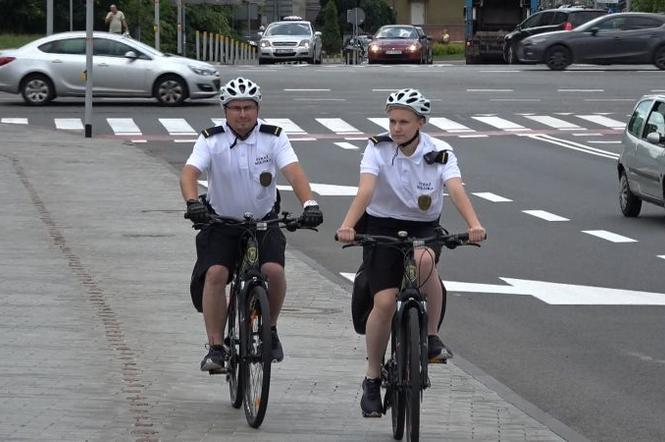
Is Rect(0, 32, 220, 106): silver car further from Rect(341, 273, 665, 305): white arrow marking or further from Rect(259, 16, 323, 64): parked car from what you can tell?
Rect(341, 273, 665, 305): white arrow marking

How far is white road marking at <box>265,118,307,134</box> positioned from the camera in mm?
33850

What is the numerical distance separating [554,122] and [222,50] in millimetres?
30215

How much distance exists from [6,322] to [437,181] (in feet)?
13.7

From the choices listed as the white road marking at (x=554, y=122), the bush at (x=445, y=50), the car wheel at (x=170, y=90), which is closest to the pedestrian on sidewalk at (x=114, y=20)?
the car wheel at (x=170, y=90)

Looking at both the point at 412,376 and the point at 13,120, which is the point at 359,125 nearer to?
the point at 13,120

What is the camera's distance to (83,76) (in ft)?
122

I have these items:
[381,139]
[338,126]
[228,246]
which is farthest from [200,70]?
[381,139]

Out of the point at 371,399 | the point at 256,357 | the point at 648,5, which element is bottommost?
the point at 371,399

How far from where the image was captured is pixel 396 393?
312 inches

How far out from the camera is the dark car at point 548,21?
5300 centimetres

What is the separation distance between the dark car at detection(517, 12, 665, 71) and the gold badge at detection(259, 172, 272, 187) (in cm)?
4034

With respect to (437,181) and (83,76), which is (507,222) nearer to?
(437,181)

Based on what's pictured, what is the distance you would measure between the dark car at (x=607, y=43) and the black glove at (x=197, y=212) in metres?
40.7

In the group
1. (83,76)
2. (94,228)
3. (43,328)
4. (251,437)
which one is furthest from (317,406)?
(83,76)
